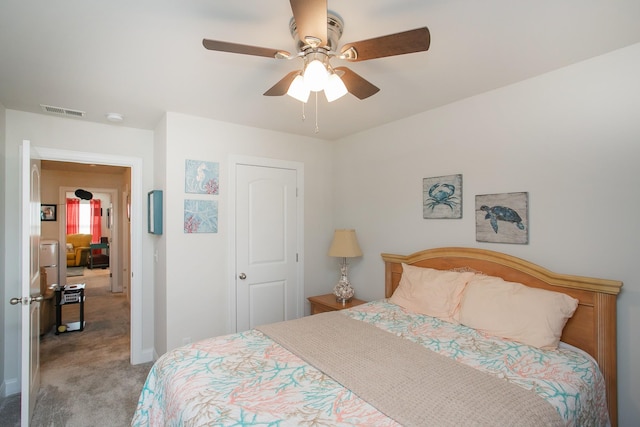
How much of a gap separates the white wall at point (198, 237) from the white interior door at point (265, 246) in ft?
0.51

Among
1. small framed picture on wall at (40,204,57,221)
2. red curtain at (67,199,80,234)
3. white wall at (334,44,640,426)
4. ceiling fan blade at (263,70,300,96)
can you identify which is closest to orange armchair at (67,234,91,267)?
red curtain at (67,199,80,234)

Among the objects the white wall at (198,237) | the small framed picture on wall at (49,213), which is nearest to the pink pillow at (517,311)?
the white wall at (198,237)

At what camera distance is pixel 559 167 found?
2.10 metres

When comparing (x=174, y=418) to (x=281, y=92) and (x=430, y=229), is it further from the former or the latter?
(x=430, y=229)

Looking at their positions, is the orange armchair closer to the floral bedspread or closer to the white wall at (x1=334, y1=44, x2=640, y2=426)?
the floral bedspread

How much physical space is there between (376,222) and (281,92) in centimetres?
192

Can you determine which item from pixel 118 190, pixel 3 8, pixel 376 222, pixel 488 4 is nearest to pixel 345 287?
pixel 376 222

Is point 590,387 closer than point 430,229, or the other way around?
point 590,387

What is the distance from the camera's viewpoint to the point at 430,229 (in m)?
2.88

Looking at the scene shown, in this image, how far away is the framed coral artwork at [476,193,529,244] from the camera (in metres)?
2.26

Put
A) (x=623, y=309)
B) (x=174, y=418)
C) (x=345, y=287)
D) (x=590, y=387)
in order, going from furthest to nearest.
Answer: (x=345, y=287), (x=623, y=309), (x=590, y=387), (x=174, y=418)

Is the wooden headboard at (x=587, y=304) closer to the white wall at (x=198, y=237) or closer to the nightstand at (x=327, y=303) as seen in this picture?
the nightstand at (x=327, y=303)

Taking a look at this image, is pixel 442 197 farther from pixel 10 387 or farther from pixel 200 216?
pixel 10 387

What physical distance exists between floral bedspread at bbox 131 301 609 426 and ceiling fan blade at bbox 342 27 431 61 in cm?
147
